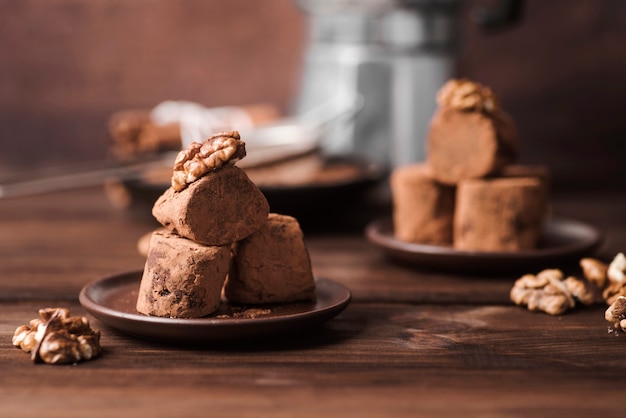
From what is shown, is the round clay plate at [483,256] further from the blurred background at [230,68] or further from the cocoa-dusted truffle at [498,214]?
the blurred background at [230,68]

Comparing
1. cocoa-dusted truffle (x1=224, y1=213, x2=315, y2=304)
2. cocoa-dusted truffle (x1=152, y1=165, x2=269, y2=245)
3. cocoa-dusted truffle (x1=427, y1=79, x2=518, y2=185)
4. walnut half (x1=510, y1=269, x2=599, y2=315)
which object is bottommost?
walnut half (x1=510, y1=269, x2=599, y2=315)

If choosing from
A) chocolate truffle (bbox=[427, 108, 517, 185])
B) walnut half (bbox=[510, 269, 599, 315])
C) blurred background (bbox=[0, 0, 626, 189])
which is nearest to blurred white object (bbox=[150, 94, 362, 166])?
blurred background (bbox=[0, 0, 626, 189])

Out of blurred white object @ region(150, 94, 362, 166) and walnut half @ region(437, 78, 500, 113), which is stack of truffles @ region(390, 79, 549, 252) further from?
blurred white object @ region(150, 94, 362, 166)

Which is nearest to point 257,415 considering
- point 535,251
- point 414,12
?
point 535,251

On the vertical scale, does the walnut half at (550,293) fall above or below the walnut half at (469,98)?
below

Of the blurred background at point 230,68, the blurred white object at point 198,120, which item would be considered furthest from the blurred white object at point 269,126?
the blurred background at point 230,68

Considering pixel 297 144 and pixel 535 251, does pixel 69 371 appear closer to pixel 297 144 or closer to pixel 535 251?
pixel 535 251
